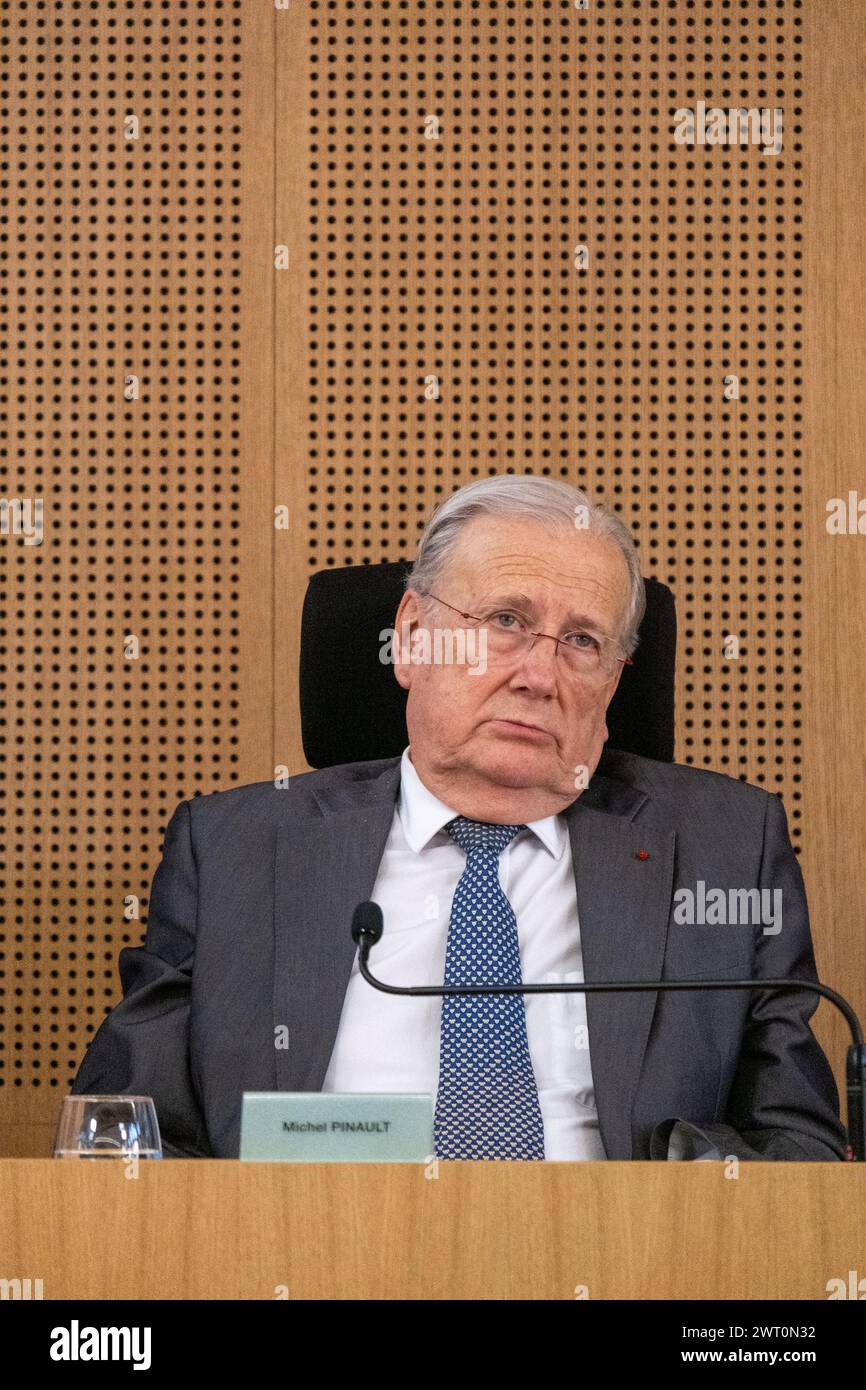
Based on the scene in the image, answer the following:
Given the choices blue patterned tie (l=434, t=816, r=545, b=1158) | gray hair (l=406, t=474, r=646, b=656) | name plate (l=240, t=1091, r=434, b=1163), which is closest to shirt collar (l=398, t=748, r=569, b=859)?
blue patterned tie (l=434, t=816, r=545, b=1158)

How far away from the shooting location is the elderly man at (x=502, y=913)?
2297 millimetres

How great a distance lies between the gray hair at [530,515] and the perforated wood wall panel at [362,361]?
103 centimetres

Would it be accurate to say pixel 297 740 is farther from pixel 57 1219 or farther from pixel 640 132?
pixel 57 1219

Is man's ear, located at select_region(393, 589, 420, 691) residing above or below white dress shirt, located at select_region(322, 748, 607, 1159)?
above

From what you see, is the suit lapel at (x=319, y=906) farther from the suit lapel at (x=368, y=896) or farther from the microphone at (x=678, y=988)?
the microphone at (x=678, y=988)

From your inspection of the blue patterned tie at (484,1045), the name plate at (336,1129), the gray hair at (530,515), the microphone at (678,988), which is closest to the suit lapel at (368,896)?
the blue patterned tie at (484,1045)

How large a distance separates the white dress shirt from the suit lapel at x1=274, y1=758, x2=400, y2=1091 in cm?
3

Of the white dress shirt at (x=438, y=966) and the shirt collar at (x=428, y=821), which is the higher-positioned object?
the shirt collar at (x=428, y=821)

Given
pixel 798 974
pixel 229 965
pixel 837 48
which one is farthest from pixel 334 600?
pixel 837 48

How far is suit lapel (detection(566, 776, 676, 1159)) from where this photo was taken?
228 centimetres

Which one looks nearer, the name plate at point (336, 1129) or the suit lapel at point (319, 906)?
the name plate at point (336, 1129)

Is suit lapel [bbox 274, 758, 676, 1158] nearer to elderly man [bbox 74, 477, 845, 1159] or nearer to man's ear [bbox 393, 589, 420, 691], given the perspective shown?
elderly man [bbox 74, 477, 845, 1159]

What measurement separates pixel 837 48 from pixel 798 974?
7.27 ft

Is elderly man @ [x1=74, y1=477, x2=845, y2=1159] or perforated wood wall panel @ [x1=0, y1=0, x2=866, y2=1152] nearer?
elderly man @ [x1=74, y1=477, x2=845, y2=1159]
